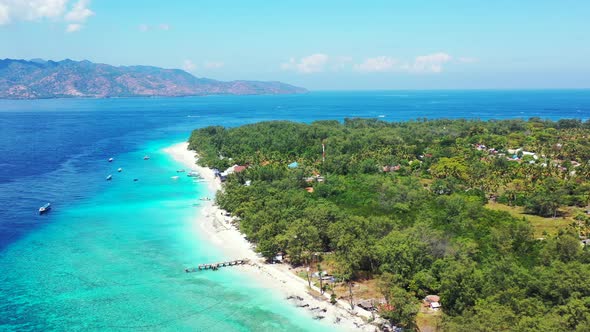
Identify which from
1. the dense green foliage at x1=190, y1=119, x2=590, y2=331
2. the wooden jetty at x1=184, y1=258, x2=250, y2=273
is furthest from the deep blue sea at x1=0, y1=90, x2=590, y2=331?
the dense green foliage at x1=190, y1=119, x2=590, y2=331

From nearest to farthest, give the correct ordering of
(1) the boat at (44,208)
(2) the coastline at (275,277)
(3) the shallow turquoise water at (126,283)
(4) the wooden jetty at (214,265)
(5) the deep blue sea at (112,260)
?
(2) the coastline at (275,277) → (3) the shallow turquoise water at (126,283) → (5) the deep blue sea at (112,260) → (4) the wooden jetty at (214,265) → (1) the boat at (44,208)

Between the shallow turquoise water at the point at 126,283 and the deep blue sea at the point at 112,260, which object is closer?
the shallow turquoise water at the point at 126,283

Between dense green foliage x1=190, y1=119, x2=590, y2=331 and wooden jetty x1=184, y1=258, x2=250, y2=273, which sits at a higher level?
dense green foliage x1=190, y1=119, x2=590, y2=331

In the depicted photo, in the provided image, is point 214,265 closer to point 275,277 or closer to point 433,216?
point 275,277

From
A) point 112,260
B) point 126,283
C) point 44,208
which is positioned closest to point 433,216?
point 126,283

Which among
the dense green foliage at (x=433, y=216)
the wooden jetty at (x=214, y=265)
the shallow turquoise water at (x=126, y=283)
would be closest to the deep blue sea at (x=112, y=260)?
the shallow turquoise water at (x=126, y=283)

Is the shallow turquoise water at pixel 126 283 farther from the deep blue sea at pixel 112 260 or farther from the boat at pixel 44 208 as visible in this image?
the boat at pixel 44 208

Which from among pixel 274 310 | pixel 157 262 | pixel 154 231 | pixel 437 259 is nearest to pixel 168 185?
pixel 154 231

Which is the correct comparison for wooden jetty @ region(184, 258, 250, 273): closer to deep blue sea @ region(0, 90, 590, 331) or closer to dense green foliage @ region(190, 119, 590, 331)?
deep blue sea @ region(0, 90, 590, 331)
